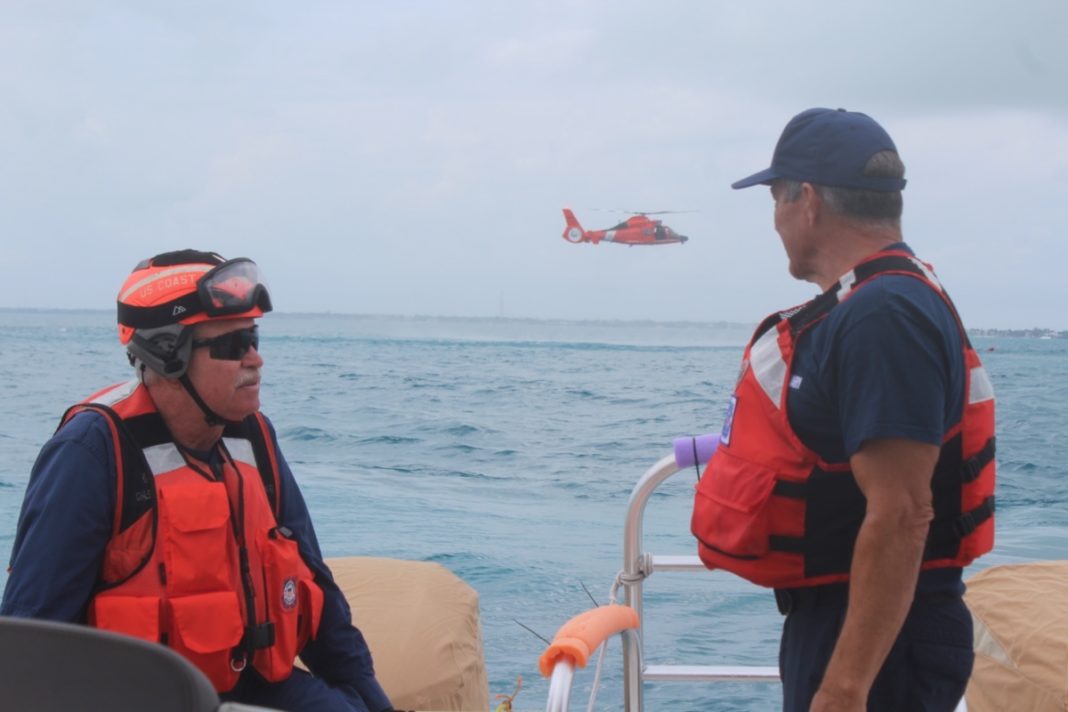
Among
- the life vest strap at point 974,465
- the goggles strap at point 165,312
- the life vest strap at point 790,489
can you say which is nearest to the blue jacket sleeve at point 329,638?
the goggles strap at point 165,312

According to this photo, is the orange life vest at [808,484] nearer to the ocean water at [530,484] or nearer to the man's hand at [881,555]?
the man's hand at [881,555]

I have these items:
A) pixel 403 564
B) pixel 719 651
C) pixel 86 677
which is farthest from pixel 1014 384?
pixel 86 677

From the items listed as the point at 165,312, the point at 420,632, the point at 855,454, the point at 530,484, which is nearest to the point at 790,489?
the point at 855,454

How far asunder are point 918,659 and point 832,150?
0.81m

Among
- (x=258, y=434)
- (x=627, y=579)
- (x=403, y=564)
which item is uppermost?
(x=258, y=434)

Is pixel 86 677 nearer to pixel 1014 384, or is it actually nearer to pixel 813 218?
pixel 813 218

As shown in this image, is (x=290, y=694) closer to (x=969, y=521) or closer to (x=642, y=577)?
(x=642, y=577)

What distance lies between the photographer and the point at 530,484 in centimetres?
1241

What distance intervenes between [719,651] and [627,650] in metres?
3.86

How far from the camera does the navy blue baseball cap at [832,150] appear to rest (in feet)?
5.52

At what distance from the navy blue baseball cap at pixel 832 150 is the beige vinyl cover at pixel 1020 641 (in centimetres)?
126

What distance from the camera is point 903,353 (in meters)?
1.50

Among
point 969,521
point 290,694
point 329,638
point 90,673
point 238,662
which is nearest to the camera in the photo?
point 90,673

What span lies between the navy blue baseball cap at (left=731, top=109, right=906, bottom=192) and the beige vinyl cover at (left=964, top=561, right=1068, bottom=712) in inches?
49.5
